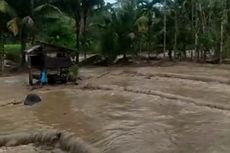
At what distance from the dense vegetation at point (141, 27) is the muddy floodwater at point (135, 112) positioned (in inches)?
288

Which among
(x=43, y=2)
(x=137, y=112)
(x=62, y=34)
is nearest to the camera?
(x=137, y=112)

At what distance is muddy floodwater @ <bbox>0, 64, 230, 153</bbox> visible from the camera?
1024 cm

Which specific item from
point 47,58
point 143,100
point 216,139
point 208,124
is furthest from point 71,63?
point 216,139

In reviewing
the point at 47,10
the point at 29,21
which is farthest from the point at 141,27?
the point at 29,21

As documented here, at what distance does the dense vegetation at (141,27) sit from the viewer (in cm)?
3047

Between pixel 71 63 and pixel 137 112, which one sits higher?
pixel 71 63

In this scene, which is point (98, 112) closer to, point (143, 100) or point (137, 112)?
point (137, 112)

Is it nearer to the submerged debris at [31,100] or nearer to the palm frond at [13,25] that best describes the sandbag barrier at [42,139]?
the submerged debris at [31,100]

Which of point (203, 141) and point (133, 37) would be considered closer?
point (203, 141)

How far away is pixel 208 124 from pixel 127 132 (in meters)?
2.36

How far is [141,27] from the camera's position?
33656 mm

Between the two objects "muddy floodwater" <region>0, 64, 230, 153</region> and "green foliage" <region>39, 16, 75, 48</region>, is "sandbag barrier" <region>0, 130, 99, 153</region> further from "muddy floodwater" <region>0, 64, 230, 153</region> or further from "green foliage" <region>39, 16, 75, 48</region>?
"green foliage" <region>39, 16, 75, 48</region>

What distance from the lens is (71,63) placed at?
2270 centimetres

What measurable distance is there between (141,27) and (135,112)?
65.8 feet
